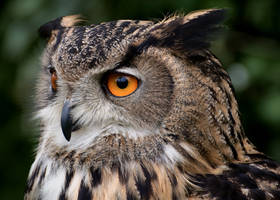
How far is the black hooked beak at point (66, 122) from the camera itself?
182cm

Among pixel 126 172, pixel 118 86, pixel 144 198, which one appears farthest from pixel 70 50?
pixel 144 198

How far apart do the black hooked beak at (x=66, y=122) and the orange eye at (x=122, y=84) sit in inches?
7.7

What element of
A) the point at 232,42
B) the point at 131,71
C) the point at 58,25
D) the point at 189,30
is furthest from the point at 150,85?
the point at 232,42

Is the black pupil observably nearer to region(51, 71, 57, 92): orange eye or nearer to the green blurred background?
region(51, 71, 57, 92): orange eye

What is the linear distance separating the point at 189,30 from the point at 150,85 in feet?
0.86

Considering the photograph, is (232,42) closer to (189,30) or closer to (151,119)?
(189,30)

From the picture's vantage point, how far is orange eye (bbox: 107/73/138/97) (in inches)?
69.7

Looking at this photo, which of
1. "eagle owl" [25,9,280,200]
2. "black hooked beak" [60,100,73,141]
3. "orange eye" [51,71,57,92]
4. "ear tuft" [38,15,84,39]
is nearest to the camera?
"eagle owl" [25,9,280,200]

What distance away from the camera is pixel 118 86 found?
1776 millimetres

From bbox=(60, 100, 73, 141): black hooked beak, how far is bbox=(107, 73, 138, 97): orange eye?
0.64 ft

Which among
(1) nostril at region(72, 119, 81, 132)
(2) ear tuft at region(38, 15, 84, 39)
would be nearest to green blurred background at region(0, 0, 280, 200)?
(2) ear tuft at region(38, 15, 84, 39)

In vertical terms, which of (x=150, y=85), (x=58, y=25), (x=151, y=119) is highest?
(x=58, y=25)

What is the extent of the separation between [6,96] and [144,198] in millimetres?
2042

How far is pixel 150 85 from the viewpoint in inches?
69.2
